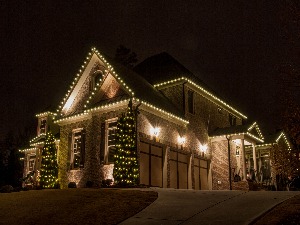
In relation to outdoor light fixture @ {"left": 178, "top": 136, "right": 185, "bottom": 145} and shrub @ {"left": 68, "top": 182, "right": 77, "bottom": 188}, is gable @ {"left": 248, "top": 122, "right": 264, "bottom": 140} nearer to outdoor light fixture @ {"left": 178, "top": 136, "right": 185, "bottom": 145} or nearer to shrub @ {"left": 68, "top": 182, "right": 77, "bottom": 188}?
outdoor light fixture @ {"left": 178, "top": 136, "right": 185, "bottom": 145}

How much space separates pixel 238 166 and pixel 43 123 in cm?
1662

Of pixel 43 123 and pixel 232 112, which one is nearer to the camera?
pixel 43 123

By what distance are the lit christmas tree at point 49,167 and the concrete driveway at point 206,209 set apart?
1064 cm

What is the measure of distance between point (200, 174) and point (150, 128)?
7.06 m

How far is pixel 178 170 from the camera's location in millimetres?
25312

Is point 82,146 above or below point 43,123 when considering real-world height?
below

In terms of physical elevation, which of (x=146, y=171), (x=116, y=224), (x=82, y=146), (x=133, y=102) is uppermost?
(x=133, y=102)

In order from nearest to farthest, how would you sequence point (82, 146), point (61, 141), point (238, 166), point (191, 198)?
point (191, 198) → point (82, 146) → point (61, 141) → point (238, 166)

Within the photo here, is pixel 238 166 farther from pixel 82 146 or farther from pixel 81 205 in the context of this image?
pixel 81 205

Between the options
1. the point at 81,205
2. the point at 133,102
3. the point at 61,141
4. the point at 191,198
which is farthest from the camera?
the point at 61,141

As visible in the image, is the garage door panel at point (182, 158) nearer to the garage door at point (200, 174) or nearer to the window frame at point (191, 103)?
the garage door at point (200, 174)

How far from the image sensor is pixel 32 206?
14117 millimetres

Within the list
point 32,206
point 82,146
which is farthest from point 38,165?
point 32,206

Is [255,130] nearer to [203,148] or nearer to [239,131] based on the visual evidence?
[239,131]
